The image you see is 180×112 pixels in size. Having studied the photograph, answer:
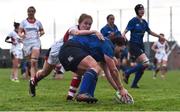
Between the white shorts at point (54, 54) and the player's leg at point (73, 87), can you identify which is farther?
the white shorts at point (54, 54)

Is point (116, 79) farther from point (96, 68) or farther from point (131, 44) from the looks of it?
point (131, 44)

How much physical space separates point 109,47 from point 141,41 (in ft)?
21.0

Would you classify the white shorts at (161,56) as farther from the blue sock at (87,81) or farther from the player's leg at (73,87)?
the blue sock at (87,81)

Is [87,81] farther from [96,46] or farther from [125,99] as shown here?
[125,99]

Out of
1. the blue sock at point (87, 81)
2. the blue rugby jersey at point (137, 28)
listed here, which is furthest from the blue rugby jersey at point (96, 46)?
the blue rugby jersey at point (137, 28)

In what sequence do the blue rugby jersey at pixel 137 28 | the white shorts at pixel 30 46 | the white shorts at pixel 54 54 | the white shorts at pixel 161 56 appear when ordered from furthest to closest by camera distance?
1. the white shorts at pixel 161 56
2. the white shorts at pixel 30 46
3. the blue rugby jersey at pixel 137 28
4. the white shorts at pixel 54 54

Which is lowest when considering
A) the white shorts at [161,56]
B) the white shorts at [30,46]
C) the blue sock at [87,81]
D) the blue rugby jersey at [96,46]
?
the white shorts at [161,56]

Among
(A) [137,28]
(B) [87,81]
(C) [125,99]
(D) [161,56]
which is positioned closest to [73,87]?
(C) [125,99]

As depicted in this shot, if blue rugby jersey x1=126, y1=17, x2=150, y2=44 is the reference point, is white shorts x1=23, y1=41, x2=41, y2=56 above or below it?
below

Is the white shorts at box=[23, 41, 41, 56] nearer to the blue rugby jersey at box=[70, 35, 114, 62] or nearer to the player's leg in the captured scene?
the player's leg

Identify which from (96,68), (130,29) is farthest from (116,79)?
(130,29)

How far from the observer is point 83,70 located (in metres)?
8.73

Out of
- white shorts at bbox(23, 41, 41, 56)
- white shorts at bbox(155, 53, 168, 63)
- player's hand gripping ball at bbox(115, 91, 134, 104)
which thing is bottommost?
white shorts at bbox(155, 53, 168, 63)

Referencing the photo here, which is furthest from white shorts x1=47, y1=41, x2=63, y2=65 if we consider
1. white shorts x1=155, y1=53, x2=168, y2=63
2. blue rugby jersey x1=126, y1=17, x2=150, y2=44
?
white shorts x1=155, y1=53, x2=168, y2=63
